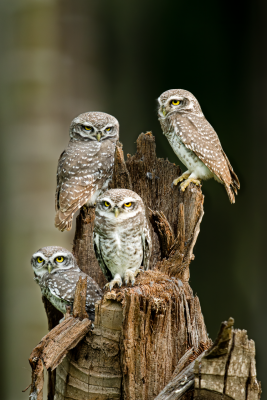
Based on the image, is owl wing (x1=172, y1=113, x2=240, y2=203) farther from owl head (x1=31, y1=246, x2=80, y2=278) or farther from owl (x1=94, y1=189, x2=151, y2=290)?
owl head (x1=31, y1=246, x2=80, y2=278)

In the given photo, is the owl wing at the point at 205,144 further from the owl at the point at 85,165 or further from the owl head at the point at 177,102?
the owl at the point at 85,165

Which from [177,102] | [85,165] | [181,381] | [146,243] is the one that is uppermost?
[177,102]

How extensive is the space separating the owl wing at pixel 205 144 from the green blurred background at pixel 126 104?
586mm

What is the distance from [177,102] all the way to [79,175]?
1016mm

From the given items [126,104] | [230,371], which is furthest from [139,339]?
[126,104]

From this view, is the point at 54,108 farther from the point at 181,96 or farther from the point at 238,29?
the point at 238,29

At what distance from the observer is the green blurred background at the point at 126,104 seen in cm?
384

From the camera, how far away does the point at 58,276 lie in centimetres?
325

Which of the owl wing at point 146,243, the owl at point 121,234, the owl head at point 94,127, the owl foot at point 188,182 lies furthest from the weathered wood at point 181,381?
the owl head at point 94,127

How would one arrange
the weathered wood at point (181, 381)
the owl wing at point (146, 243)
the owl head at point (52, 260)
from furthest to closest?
the owl head at point (52, 260) → the owl wing at point (146, 243) → the weathered wood at point (181, 381)

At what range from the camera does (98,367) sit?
92.6 inches

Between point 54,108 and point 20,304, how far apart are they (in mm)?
2013

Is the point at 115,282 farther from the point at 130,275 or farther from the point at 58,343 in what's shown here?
the point at 58,343

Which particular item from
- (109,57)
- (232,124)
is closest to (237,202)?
(232,124)
